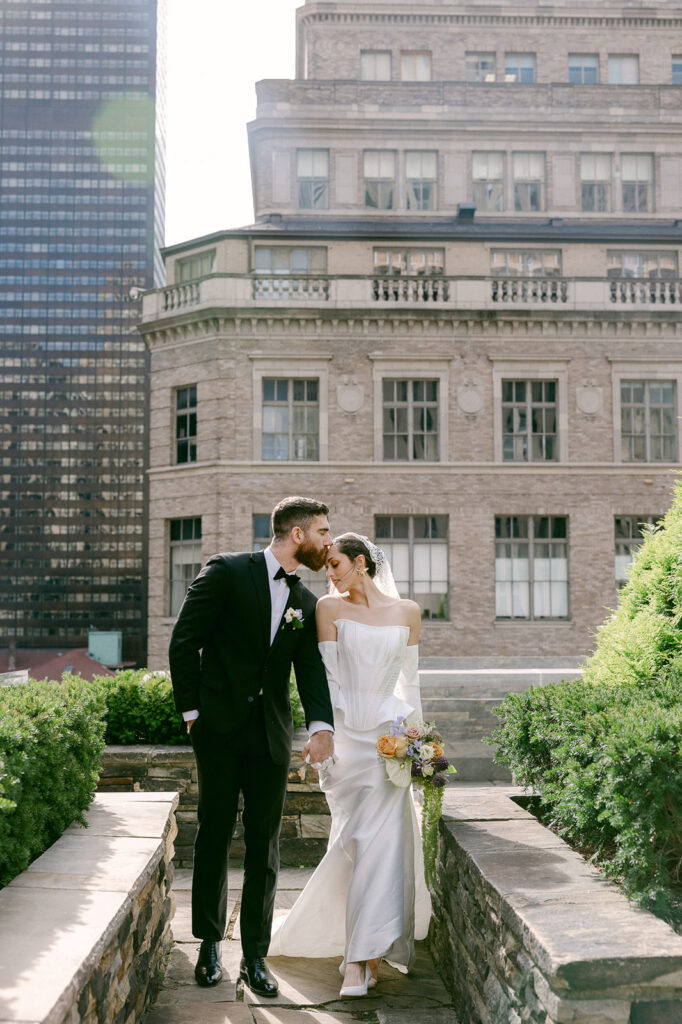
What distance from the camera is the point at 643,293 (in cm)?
2814

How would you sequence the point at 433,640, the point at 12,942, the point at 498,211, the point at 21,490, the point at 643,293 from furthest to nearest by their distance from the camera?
the point at 21,490 < the point at 498,211 < the point at 643,293 < the point at 433,640 < the point at 12,942

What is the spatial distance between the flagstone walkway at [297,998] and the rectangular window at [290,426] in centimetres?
2238

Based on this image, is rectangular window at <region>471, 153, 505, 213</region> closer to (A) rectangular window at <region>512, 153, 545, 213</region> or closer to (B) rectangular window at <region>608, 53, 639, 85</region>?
(A) rectangular window at <region>512, 153, 545, 213</region>

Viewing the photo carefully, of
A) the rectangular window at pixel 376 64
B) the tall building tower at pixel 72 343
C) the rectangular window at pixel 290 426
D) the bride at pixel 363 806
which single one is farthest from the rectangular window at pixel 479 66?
the tall building tower at pixel 72 343

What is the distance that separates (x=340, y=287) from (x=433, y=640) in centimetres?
1099

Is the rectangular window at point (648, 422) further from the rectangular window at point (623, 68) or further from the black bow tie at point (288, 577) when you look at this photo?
the black bow tie at point (288, 577)

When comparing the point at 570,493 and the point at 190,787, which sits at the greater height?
the point at 570,493

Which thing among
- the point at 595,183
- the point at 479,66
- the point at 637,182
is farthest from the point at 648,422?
the point at 479,66

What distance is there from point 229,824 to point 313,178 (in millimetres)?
31446

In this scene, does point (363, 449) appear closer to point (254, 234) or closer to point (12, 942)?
point (254, 234)

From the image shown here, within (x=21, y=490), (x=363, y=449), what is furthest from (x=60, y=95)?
(x=363, y=449)

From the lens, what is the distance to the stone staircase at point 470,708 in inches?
449

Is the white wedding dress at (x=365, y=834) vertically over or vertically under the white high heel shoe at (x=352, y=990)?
over

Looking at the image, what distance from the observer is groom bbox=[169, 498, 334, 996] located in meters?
4.82
